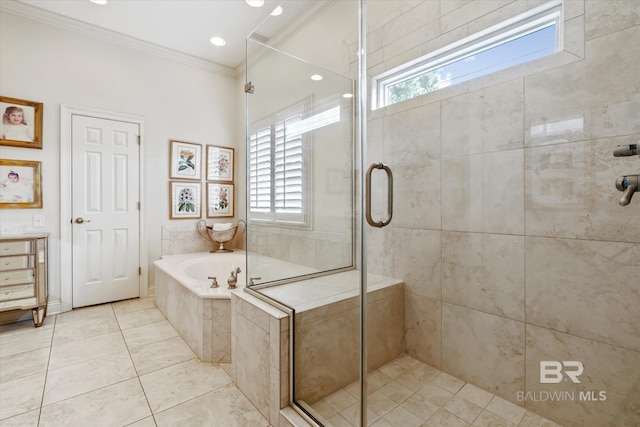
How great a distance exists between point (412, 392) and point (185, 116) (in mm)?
3768

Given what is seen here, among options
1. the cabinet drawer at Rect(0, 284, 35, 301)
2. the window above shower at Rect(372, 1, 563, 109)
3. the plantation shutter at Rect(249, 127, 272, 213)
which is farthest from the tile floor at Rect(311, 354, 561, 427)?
the cabinet drawer at Rect(0, 284, 35, 301)

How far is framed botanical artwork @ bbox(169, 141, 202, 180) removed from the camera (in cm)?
360

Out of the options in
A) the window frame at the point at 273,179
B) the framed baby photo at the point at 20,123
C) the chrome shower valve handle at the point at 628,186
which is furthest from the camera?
the framed baby photo at the point at 20,123

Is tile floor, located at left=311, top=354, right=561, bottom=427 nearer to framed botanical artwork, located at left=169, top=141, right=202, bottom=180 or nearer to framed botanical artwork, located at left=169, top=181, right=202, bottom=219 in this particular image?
framed botanical artwork, located at left=169, top=181, right=202, bottom=219

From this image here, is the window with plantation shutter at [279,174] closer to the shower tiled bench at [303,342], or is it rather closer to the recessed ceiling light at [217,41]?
the shower tiled bench at [303,342]

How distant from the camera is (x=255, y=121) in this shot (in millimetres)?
2129

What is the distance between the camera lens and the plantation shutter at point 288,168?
6.45 ft

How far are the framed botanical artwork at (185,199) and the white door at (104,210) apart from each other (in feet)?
1.27

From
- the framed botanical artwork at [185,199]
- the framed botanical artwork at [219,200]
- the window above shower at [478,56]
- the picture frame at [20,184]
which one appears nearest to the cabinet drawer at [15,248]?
the picture frame at [20,184]

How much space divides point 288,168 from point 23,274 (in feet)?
8.39

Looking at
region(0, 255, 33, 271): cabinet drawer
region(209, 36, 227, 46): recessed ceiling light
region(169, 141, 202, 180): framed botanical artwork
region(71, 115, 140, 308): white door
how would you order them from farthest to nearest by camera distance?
region(169, 141, 202, 180): framed botanical artwork < region(209, 36, 227, 46): recessed ceiling light < region(71, 115, 140, 308): white door < region(0, 255, 33, 271): cabinet drawer

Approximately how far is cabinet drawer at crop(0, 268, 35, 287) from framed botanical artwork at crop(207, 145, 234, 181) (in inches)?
77.9

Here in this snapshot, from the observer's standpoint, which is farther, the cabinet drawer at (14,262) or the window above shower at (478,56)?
the cabinet drawer at (14,262)

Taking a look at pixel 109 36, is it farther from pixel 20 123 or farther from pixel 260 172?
pixel 260 172
